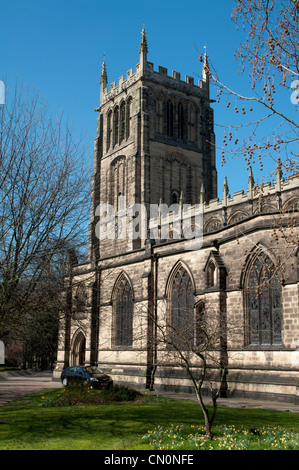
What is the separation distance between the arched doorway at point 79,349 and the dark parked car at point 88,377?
677 centimetres

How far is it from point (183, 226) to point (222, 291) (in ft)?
79.6

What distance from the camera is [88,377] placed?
23.9 metres

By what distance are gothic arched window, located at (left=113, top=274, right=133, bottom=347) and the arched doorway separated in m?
4.83

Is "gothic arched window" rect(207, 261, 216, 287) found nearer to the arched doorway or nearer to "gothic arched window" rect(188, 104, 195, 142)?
the arched doorway

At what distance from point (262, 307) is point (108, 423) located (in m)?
9.22

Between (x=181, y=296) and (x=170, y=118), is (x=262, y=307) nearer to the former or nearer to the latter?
(x=181, y=296)

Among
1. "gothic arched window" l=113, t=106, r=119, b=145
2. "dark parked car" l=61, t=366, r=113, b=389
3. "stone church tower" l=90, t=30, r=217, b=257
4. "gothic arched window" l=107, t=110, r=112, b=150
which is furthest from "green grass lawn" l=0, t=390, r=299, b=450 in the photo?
"gothic arched window" l=107, t=110, r=112, b=150

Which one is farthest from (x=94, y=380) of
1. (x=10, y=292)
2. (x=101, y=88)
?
(x=101, y=88)

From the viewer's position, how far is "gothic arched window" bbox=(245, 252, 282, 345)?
1908 cm

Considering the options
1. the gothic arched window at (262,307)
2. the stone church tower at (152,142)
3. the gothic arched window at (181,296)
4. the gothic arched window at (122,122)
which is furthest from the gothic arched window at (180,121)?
the gothic arched window at (262,307)

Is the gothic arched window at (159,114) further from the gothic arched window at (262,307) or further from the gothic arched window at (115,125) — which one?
the gothic arched window at (262,307)

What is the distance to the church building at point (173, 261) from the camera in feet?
60.5

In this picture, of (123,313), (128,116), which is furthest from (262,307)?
(128,116)
